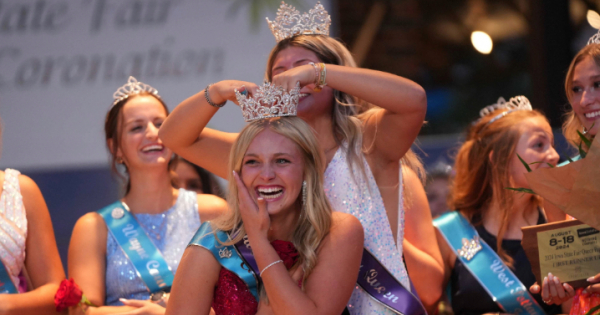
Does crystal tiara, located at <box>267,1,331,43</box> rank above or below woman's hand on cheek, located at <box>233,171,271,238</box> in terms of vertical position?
above

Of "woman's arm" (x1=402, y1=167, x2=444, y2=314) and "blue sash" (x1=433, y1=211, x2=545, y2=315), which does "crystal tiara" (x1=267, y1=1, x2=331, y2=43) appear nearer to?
"woman's arm" (x1=402, y1=167, x2=444, y2=314)

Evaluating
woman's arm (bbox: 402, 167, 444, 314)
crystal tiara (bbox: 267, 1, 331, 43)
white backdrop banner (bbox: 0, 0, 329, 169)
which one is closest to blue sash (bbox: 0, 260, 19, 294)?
white backdrop banner (bbox: 0, 0, 329, 169)

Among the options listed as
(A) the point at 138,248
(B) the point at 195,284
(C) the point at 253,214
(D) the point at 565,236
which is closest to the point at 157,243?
(A) the point at 138,248

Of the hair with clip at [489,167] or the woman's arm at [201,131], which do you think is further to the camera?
the hair with clip at [489,167]

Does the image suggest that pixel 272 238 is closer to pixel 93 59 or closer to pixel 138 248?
Result: pixel 138 248

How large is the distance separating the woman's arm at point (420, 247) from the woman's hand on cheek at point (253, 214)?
75 centimetres

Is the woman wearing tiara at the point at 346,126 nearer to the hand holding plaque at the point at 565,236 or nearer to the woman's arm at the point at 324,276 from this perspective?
the woman's arm at the point at 324,276

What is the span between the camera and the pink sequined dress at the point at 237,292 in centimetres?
185

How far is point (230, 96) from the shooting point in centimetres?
204

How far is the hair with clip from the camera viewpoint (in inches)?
111

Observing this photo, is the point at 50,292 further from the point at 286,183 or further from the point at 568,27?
the point at 568,27

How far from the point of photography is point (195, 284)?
6.01 ft

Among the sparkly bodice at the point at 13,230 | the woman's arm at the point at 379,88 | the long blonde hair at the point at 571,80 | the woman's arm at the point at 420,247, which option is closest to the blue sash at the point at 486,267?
the woman's arm at the point at 420,247

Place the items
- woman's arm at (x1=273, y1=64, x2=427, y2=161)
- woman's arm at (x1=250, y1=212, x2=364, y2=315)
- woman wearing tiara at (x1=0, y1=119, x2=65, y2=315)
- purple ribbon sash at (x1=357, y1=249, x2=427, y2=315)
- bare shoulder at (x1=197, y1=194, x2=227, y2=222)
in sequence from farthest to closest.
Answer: bare shoulder at (x1=197, y1=194, x2=227, y2=222) < woman wearing tiara at (x1=0, y1=119, x2=65, y2=315) < purple ribbon sash at (x1=357, y1=249, x2=427, y2=315) < woman's arm at (x1=273, y1=64, x2=427, y2=161) < woman's arm at (x1=250, y1=212, x2=364, y2=315)
